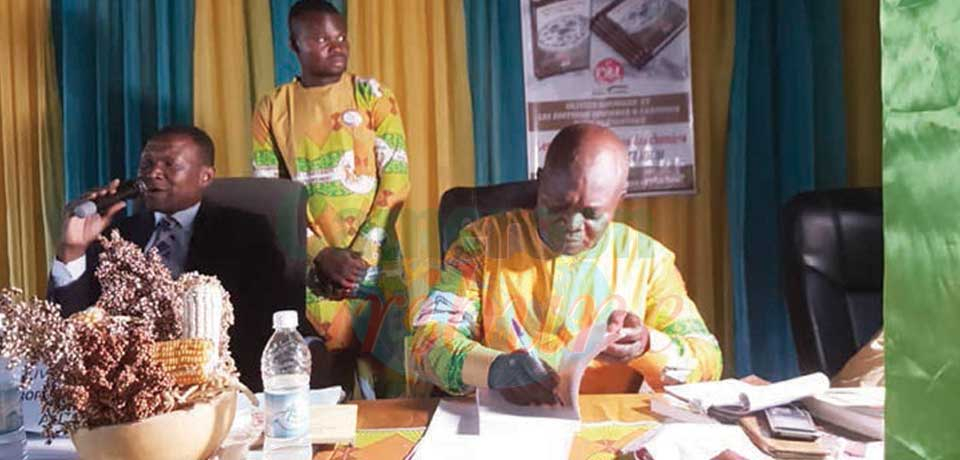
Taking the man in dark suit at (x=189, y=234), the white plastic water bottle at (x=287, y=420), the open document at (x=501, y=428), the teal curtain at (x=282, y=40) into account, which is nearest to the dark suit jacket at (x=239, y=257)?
the man in dark suit at (x=189, y=234)

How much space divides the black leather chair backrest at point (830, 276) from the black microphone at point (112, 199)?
1511mm

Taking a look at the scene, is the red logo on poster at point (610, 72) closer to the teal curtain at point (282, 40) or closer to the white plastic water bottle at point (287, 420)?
the teal curtain at point (282, 40)

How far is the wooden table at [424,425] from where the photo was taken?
103 centimetres

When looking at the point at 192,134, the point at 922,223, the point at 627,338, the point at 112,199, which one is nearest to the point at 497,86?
the point at 627,338

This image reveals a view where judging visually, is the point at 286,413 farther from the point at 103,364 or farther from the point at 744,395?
the point at 744,395

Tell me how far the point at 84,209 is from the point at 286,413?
108 cm

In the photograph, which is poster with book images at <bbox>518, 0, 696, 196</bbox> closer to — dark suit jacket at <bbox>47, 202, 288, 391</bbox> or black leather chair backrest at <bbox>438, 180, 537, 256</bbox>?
black leather chair backrest at <bbox>438, 180, 537, 256</bbox>

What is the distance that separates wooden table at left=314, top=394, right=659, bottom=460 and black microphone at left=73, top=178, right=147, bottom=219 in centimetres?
85

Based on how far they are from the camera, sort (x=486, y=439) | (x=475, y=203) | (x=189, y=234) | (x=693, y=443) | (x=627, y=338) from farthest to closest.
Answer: (x=189, y=234) → (x=475, y=203) → (x=627, y=338) → (x=486, y=439) → (x=693, y=443)

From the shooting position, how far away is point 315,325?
177cm

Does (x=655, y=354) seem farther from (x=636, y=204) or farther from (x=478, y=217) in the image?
(x=478, y=217)

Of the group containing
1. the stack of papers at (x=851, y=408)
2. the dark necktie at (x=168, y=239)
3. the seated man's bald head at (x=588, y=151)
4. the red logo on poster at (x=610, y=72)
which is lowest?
the stack of papers at (x=851, y=408)

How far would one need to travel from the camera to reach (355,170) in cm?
171

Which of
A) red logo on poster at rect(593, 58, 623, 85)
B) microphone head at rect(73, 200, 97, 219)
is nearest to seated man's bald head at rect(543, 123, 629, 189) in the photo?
red logo on poster at rect(593, 58, 623, 85)
